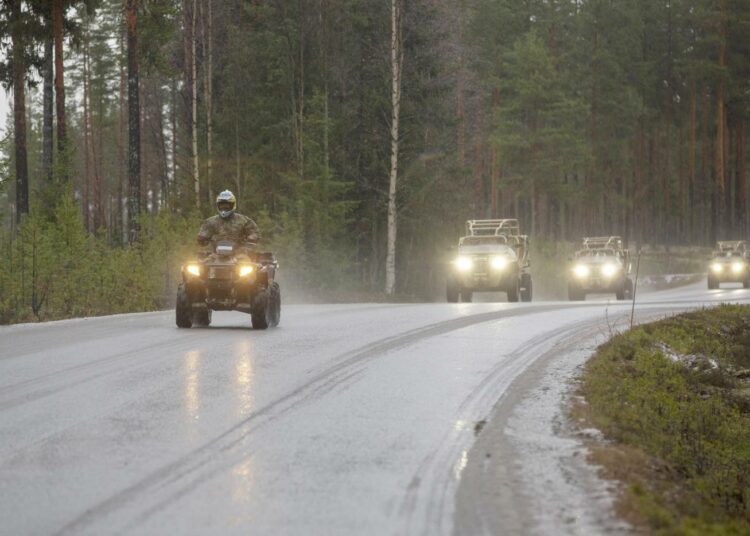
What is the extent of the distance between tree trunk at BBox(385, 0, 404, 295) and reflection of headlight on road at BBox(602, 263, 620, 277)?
7.23m

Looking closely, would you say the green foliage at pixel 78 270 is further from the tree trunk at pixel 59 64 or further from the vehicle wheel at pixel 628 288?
the vehicle wheel at pixel 628 288

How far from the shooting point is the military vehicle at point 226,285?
1463 cm

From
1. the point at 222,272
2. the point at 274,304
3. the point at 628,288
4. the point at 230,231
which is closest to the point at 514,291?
the point at 628,288


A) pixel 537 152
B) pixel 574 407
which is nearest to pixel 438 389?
pixel 574 407

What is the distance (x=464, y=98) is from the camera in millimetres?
51812

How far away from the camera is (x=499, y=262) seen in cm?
2731

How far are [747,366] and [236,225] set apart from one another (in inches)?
396

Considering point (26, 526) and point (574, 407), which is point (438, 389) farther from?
point (26, 526)

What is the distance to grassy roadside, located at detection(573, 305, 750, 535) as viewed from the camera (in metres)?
5.73

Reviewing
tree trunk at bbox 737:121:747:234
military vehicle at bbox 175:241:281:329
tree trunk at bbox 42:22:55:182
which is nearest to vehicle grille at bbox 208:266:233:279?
military vehicle at bbox 175:241:281:329

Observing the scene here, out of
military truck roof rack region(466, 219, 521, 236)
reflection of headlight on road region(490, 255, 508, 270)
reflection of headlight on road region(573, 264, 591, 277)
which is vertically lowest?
reflection of headlight on road region(573, 264, 591, 277)

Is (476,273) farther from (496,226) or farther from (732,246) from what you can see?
(732,246)

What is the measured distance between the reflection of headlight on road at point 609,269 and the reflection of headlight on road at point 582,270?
556mm

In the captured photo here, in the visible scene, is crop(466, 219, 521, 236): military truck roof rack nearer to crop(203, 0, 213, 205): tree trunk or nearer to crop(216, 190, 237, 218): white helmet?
crop(203, 0, 213, 205): tree trunk
